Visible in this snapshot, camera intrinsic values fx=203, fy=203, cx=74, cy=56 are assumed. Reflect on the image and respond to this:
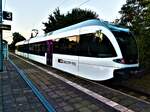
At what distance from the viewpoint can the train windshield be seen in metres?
8.24

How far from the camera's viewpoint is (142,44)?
444 inches

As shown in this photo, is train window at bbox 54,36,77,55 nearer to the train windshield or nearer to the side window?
the side window

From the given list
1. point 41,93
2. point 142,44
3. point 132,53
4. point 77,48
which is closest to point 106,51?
point 132,53

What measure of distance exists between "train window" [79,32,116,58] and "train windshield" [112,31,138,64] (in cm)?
44

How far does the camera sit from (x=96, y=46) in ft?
28.6

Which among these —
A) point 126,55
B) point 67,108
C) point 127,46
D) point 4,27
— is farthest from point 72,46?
point 67,108

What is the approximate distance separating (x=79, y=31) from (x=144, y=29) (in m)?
3.83

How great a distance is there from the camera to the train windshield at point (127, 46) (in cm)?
824

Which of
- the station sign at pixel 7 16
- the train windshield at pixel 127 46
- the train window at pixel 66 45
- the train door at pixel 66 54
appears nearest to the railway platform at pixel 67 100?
the train windshield at pixel 127 46

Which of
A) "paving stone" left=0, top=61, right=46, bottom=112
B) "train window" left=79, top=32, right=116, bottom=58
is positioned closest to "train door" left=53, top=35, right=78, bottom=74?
"train window" left=79, top=32, right=116, bottom=58

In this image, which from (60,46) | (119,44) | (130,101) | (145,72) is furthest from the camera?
(60,46)

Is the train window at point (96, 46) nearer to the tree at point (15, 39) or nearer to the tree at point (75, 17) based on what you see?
the tree at point (75, 17)

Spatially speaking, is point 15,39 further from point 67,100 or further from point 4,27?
point 67,100

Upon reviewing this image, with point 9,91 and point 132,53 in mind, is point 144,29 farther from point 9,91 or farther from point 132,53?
point 9,91
